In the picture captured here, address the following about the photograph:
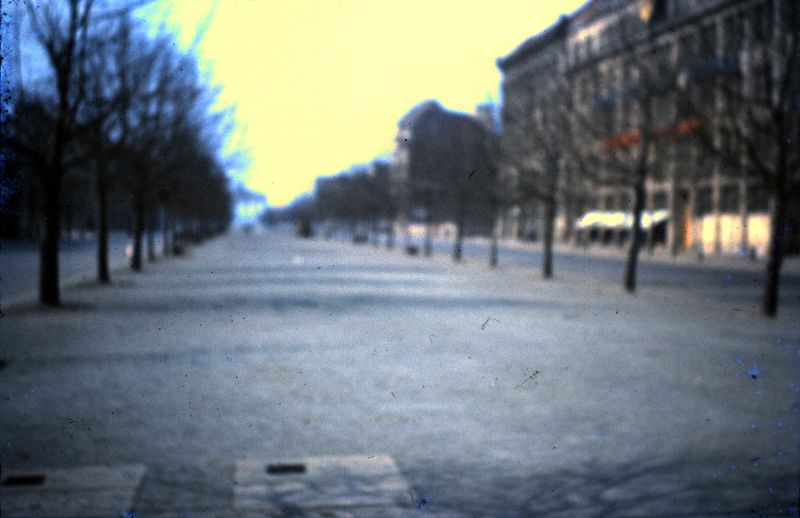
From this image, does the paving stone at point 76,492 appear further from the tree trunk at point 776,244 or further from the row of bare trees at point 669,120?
the tree trunk at point 776,244

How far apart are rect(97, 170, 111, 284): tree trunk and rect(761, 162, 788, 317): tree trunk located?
16.4m

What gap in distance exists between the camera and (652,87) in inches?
734

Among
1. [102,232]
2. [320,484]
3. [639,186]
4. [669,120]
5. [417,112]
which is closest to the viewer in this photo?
[417,112]

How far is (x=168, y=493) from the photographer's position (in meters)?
4.84

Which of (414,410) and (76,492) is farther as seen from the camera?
(414,410)

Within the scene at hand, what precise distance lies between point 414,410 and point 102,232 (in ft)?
61.1

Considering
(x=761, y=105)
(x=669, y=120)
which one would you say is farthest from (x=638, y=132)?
(x=761, y=105)

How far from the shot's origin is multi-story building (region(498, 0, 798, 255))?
15.2m

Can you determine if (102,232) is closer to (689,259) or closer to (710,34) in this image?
(710,34)

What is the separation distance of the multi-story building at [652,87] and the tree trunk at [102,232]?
11.4 meters

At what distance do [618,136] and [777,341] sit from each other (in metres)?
10.2

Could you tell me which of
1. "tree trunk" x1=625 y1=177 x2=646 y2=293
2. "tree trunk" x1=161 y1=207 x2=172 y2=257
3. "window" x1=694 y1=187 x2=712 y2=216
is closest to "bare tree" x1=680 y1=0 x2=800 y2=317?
"tree trunk" x1=625 y1=177 x2=646 y2=293

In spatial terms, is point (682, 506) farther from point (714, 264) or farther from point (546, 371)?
point (714, 264)

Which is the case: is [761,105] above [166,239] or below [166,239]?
above
